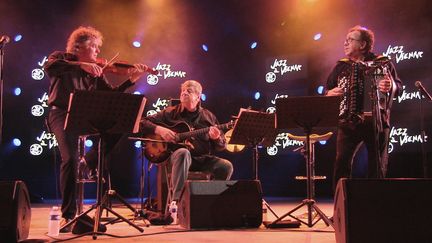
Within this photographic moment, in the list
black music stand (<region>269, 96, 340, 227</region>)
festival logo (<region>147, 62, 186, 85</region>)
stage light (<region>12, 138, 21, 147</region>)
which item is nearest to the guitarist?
black music stand (<region>269, 96, 340, 227</region>)

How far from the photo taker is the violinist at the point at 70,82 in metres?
4.27

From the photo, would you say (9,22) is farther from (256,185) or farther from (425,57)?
(425,57)

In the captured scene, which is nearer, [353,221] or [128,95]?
[353,221]

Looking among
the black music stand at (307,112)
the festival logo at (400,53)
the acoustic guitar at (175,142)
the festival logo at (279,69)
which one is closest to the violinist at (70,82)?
the acoustic guitar at (175,142)

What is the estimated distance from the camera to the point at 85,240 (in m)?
3.73

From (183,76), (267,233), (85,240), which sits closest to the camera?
(85,240)

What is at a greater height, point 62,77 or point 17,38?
point 17,38

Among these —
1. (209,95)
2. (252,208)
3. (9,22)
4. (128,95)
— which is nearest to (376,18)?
(209,95)

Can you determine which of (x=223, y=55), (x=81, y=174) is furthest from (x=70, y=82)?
(x=223, y=55)

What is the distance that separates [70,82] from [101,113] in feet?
2.64

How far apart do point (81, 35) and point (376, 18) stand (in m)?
5.71

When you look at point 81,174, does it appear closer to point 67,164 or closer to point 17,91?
point 67,164

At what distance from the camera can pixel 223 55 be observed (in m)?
10.2

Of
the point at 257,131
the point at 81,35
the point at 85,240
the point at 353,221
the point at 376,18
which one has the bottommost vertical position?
the point at 85,240
